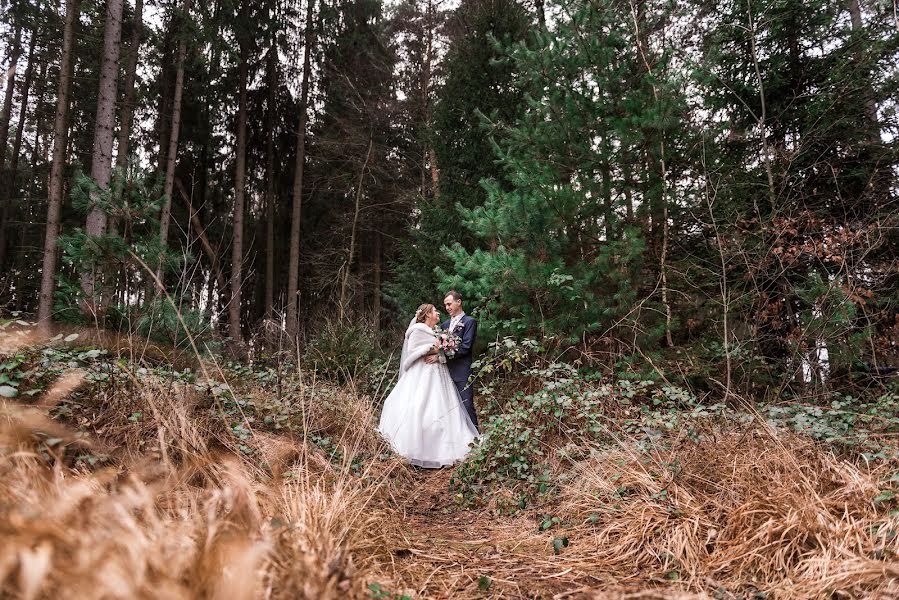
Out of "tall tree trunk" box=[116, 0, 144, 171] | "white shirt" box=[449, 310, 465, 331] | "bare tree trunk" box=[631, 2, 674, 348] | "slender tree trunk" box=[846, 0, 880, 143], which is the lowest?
"white shirt" box=[449, 310, 465, 331]

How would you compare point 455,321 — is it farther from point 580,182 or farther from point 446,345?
point 580,182

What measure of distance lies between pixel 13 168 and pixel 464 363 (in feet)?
61.8

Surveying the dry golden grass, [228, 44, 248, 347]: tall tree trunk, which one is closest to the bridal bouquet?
the dry golden grass

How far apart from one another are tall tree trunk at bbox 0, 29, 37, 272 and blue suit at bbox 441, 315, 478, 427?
17.1 metres

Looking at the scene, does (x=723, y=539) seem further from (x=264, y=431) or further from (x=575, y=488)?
(x=264, y=431)

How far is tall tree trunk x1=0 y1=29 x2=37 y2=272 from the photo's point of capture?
1554cm

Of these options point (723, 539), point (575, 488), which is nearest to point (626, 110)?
point (575, 488)

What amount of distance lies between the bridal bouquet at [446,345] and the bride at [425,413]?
0.26 ft

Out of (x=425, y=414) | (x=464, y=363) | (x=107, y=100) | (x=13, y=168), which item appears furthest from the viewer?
(x=13, y=168)

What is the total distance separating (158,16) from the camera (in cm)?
1266

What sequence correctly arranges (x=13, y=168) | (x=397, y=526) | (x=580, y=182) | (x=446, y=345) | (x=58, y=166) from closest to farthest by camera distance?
(x=397, y=526)
(x=446, y=345)
(x=580, y=182)
(x=58, y=166)
(x=13, y=168)

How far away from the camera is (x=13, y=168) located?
53.8 ft

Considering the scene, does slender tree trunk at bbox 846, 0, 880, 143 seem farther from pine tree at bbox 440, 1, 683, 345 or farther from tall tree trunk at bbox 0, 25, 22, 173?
tall tree trunk at bbox 0, 25, 22, 173

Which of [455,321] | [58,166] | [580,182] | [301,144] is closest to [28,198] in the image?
[58,166]
